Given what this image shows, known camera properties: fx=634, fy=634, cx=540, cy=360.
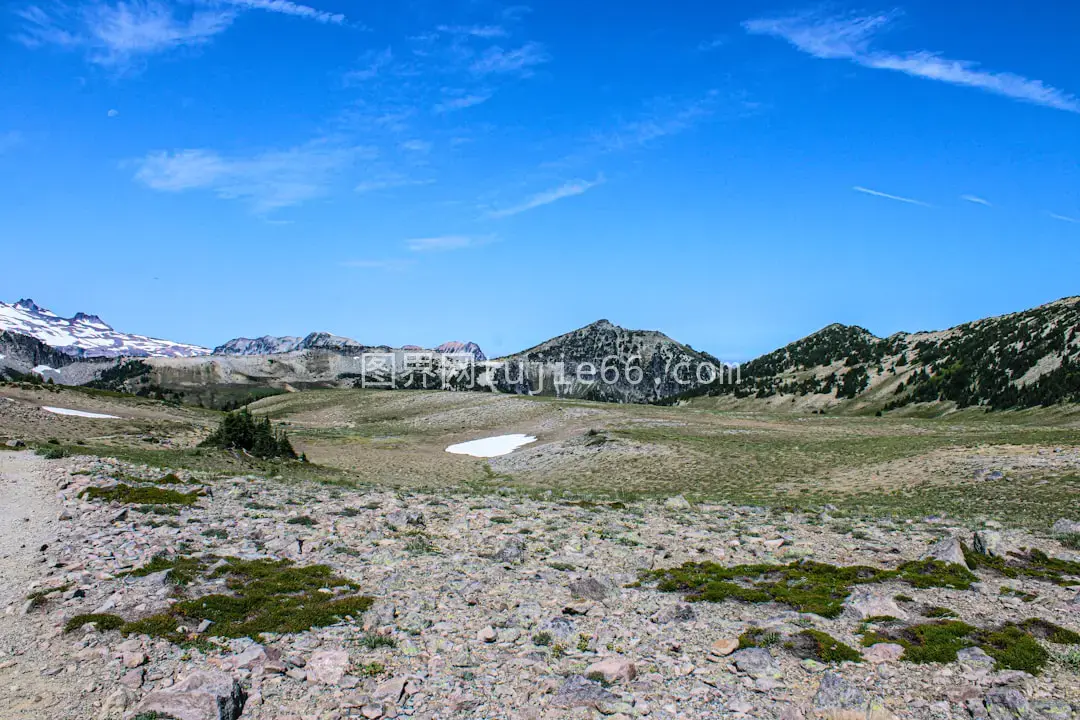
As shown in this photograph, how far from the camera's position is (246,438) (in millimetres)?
39844

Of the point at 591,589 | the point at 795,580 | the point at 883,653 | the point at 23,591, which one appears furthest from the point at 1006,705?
the point at 23,591

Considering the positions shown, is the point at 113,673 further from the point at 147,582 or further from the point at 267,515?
the point at 267,515

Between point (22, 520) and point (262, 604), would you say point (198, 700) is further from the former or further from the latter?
point (22, 520)

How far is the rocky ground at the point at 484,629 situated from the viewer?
8141mm

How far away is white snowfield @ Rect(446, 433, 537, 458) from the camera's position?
61603mm

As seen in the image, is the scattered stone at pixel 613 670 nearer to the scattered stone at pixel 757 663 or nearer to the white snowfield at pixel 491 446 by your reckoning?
the scattered stone at pixel 757 663

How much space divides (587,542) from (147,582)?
1059cm

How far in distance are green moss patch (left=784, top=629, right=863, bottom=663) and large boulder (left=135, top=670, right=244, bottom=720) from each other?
26.0 feet

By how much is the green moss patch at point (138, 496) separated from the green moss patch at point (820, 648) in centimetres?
1855

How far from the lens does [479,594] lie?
12766 millimetres

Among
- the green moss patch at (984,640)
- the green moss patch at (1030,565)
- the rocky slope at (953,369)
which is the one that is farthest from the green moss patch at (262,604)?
the rocky slope at (953,369)

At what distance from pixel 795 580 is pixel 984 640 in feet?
14.0

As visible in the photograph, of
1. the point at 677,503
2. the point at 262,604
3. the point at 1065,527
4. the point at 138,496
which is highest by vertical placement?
the point at 138,496

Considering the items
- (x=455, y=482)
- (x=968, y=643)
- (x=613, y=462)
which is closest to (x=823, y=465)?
(x=613, y=462)
